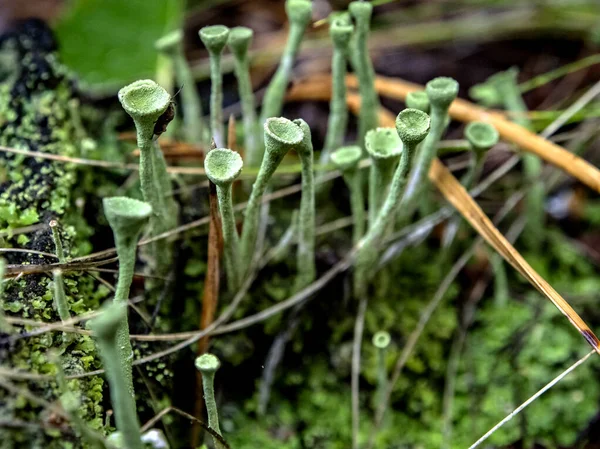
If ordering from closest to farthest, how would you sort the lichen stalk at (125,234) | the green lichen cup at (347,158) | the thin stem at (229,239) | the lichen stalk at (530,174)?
the lichen stalk at (125,234)
the thin stem at (229,239)
the green lichen cup at (347,158)
the lichen stalk at (530,174)

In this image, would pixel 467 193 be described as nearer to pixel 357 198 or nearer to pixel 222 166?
pixel 357 198

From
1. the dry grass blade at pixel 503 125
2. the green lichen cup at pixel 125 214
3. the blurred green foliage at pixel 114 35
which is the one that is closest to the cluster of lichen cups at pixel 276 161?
the green lichen cup at pixel 125 214

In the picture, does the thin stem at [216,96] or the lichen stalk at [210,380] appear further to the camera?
the thin stem at [216,96]

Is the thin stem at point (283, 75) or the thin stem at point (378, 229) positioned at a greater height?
the thin stem at point (283, 75)

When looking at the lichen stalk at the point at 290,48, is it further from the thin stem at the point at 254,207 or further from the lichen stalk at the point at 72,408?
the lichen stalk at the point at 72,408

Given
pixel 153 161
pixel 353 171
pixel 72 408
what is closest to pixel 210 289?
pixel 153 161

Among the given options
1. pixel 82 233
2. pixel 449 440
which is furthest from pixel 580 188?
pixel 82 233
